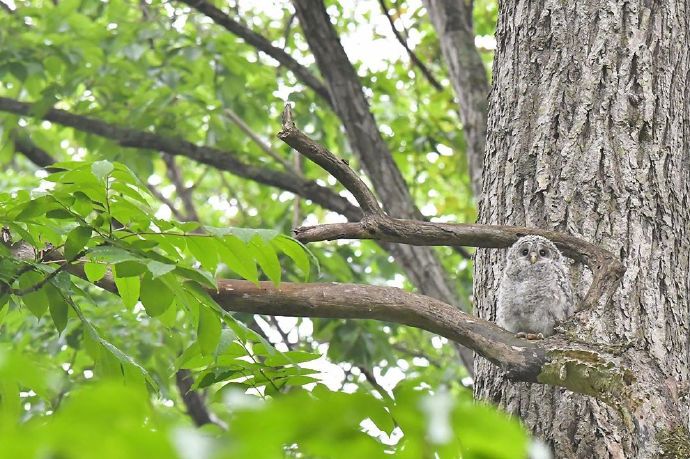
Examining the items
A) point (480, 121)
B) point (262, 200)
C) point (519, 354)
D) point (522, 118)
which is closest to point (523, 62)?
point (522, 118)

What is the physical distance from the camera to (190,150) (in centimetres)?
647

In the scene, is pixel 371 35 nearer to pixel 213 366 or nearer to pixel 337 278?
pixel 337 278

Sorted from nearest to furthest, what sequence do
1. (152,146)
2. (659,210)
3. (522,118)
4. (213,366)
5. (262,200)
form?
(213,366), (659,210), (522,118), (152,146), (262,200)

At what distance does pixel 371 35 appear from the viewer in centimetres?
917

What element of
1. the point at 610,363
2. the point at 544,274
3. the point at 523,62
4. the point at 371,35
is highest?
the point at 371,35

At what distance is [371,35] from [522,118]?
5992mm

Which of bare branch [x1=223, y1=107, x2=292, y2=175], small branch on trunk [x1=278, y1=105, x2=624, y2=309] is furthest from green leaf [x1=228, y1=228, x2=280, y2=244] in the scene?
bare branch [x1=223, y1=107, x2=292, y2=175]

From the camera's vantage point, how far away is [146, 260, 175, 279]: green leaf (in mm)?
2056

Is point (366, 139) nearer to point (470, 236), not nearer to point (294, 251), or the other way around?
point (470, 236)

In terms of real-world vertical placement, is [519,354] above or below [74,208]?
below

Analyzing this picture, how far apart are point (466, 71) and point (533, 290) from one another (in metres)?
2.98

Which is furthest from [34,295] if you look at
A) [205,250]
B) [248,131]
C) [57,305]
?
[248,131]

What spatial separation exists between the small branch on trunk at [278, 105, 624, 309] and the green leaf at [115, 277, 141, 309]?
0.54 m

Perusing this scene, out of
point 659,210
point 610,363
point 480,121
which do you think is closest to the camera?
point 610,363
